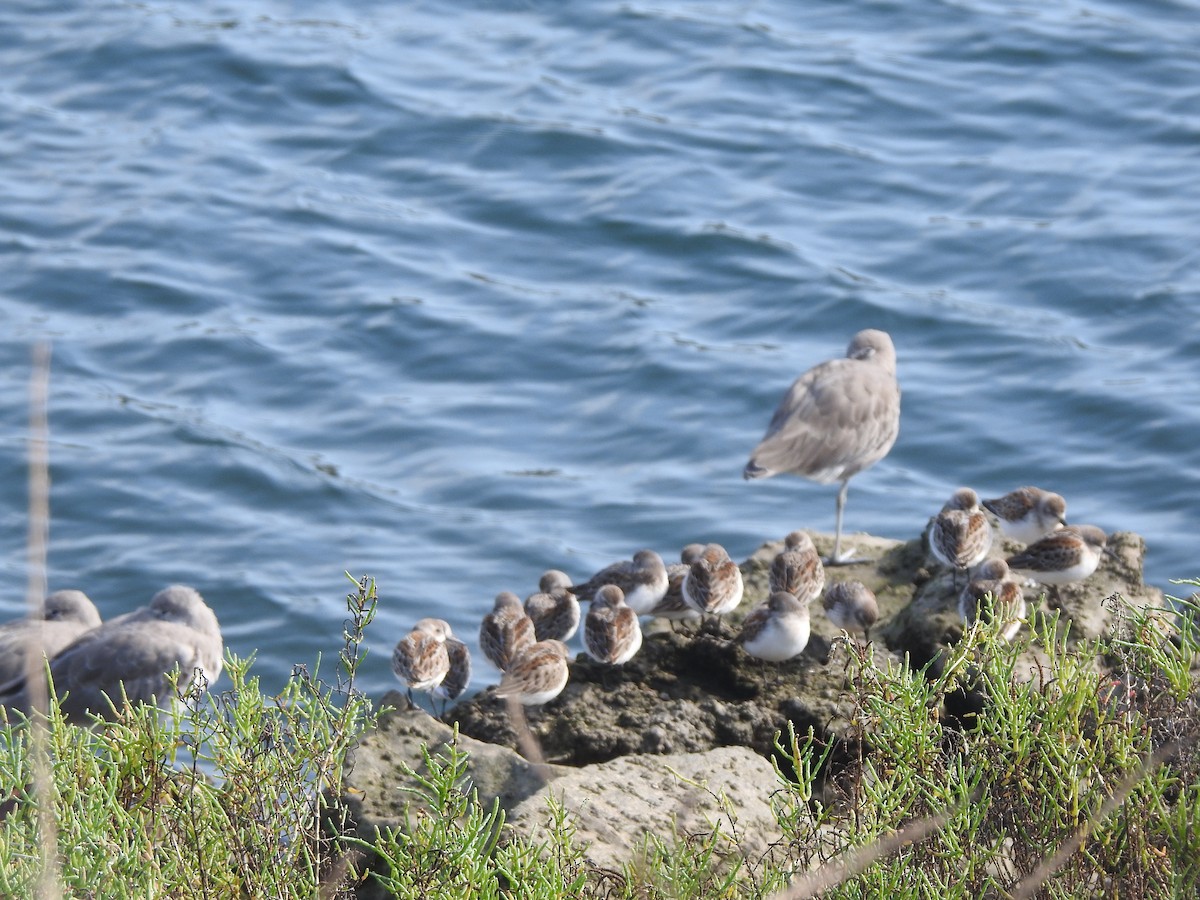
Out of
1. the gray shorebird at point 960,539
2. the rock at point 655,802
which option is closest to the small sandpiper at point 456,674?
the rock at point 655,802

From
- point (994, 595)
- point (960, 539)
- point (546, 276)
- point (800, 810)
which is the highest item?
point (800, 810)

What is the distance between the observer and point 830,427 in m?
10.3

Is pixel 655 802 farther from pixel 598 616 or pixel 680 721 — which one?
pixel 598 616

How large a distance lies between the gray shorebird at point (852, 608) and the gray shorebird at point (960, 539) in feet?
1.26

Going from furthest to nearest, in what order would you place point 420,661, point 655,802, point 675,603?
1. point 675,603
2. point 420,661
3. point 655,802

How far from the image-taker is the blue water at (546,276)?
12055mm

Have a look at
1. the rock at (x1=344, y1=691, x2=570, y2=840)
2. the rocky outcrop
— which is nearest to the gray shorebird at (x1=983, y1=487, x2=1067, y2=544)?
the rocky outcrop

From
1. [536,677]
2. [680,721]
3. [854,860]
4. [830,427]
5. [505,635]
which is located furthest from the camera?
[830,427]

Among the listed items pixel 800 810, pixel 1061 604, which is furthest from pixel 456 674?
pixel 800 810

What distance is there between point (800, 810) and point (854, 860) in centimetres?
74

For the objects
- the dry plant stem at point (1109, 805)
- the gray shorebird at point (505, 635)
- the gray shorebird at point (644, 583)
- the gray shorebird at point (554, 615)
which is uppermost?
the dry plant stem at point (1109, 805)

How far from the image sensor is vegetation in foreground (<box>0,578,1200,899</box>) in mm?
4238

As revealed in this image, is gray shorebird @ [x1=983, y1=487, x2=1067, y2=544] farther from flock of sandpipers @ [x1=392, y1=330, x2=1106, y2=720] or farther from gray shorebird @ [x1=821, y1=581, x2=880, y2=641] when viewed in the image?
gray shorebird @ [x1=821, y1=581, x2=880, y2=641]

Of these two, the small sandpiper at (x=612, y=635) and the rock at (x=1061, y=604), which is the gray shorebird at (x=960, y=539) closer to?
the rock at (x=1061, y=604)
